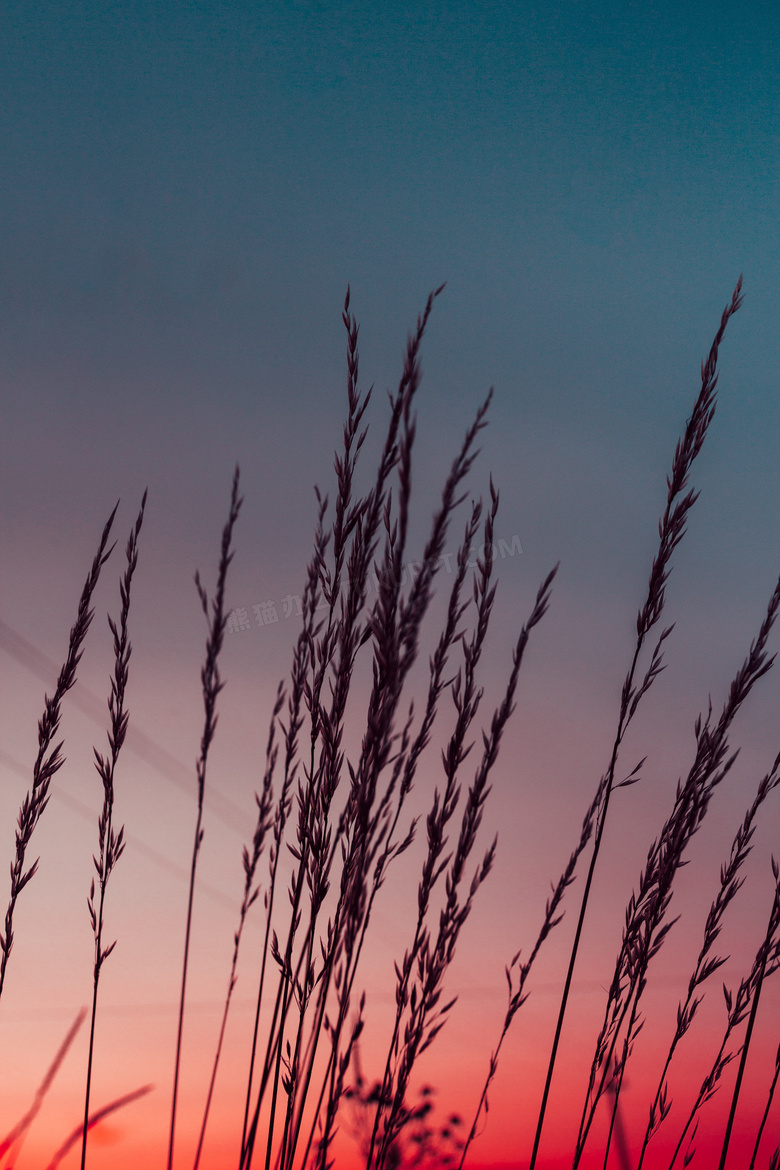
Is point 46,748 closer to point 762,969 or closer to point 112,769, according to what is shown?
point 112,769

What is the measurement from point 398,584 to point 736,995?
1043mm

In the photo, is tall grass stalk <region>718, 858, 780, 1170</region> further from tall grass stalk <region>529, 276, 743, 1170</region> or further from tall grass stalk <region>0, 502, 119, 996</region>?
tall grass stalk <region>0, 502, 119, 996</region>

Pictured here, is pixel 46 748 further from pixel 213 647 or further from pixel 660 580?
pixel 660 580

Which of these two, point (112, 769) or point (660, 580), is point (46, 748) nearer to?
point (112, 769)

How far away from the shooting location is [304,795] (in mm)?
949

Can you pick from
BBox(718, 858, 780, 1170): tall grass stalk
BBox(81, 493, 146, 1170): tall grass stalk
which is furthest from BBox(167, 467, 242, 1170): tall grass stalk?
BBox(718, 858, 780, 1170): tall grass stalk

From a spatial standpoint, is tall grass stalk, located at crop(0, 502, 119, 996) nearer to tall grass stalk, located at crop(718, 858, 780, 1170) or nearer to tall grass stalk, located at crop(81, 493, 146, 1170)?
tall grass stalk, located at crop(81, 493, 146, 1170)

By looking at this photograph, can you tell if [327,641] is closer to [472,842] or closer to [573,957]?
[472,842]

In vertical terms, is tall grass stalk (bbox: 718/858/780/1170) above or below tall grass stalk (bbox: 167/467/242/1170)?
below

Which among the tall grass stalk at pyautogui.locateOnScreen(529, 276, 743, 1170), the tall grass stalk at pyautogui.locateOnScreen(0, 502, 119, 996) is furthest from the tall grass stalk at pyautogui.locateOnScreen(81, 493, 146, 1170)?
the tall grass stalk at pyautogui.locateOnScreen(529, 276, 743, 1170)

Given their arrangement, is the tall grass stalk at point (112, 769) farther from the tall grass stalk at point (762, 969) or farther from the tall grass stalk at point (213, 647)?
the tall grass stalk at point (762, 969)

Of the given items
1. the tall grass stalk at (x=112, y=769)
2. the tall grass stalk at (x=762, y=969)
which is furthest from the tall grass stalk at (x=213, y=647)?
the tall grass stalk at (x=762, y=969)

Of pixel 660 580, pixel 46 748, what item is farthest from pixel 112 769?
pixel 660 580

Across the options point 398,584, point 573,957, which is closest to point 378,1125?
point 573,957
